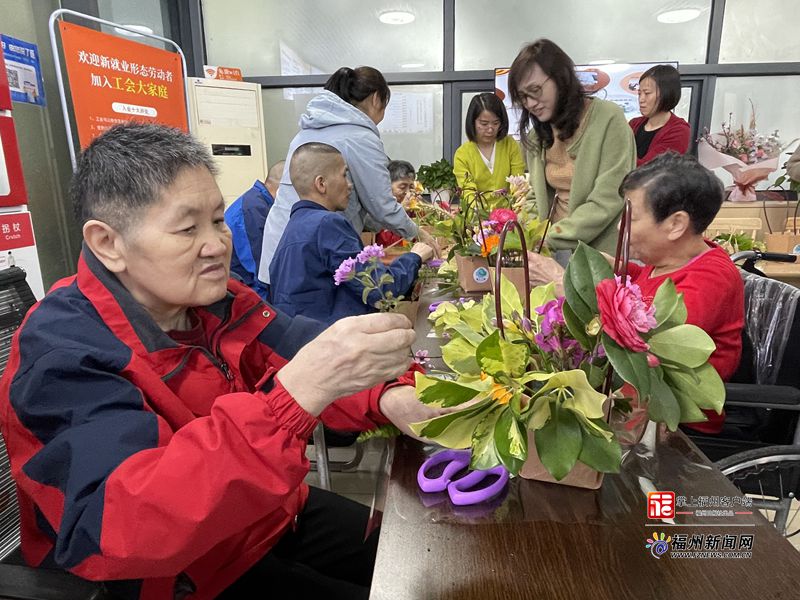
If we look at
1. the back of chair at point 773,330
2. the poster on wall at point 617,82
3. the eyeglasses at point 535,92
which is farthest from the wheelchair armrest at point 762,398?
the poster on wall at point 617,82

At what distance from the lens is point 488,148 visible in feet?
12.1

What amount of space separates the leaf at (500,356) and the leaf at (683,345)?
0.16m

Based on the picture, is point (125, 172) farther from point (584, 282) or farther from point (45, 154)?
point (45, 154)

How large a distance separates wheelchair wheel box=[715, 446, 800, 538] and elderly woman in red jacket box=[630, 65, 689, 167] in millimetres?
2274

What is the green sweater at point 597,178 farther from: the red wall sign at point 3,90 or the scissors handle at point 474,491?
the red wall sign at point 3,90

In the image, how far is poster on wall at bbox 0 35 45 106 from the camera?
264 cm

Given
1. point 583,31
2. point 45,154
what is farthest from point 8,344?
point 583,31

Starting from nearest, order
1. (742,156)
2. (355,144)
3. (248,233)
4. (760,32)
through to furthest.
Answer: (355,144) → (248,233) → (742,156) → (760,32)

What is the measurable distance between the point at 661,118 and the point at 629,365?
3.12m

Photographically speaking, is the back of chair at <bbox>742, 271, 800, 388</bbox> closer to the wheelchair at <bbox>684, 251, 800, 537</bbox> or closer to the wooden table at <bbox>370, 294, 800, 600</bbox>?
the wheelchair at <bbox>684, 251, 800, 537</bbox>

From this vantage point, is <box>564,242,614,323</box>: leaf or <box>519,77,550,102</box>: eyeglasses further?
<box>519,77,550,102</box>: eyeglasses

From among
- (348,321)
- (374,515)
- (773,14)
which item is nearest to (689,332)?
(348,321)

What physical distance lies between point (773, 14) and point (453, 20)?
2750 mm

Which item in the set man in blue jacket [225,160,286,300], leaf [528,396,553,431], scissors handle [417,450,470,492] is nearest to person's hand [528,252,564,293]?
scissors handle [417,450,470,492]
